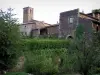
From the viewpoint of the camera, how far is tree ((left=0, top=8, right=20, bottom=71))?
2448cm

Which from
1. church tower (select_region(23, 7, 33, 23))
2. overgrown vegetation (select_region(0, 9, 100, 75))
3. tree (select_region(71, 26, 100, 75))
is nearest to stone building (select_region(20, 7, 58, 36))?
church tower (select_region(23, 7, 33, 23))

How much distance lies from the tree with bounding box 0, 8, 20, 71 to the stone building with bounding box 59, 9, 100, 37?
23538 millimetres

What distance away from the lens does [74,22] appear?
50.0 m

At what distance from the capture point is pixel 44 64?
2547 cm

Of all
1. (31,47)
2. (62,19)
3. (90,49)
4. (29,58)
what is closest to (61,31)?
(62,19)

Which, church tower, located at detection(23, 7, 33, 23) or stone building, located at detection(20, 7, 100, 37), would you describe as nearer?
stone building, located at detection(20, 7, 100, 37)

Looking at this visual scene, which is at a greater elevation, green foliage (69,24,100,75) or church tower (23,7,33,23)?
church tower (23,7,33,23)

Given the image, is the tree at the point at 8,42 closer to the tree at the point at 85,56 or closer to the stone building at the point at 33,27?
the tree at the point at 85,56

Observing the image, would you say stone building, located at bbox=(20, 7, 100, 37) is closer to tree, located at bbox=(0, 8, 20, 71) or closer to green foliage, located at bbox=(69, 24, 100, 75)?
tree, located at bbox=(0, 8, 20, 71)

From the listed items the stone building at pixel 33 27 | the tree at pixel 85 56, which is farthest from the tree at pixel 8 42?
the stone building at pixel 33 27

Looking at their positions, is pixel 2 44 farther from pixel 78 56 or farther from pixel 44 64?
pixel 78 56

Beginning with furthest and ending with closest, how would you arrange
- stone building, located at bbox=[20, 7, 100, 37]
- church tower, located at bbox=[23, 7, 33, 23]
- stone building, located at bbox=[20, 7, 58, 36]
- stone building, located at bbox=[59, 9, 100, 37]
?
church tower, located at bbox=[23, 7, 33, 23], stone building, located at bbox=[20, 7, 58, 36], stone building, located at bbox=[20, 7, 100, 37], stone building, located at bbox=[59, 9, 100, 37]

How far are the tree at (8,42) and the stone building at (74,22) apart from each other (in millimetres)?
23538

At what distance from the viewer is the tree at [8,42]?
24.5 metres
